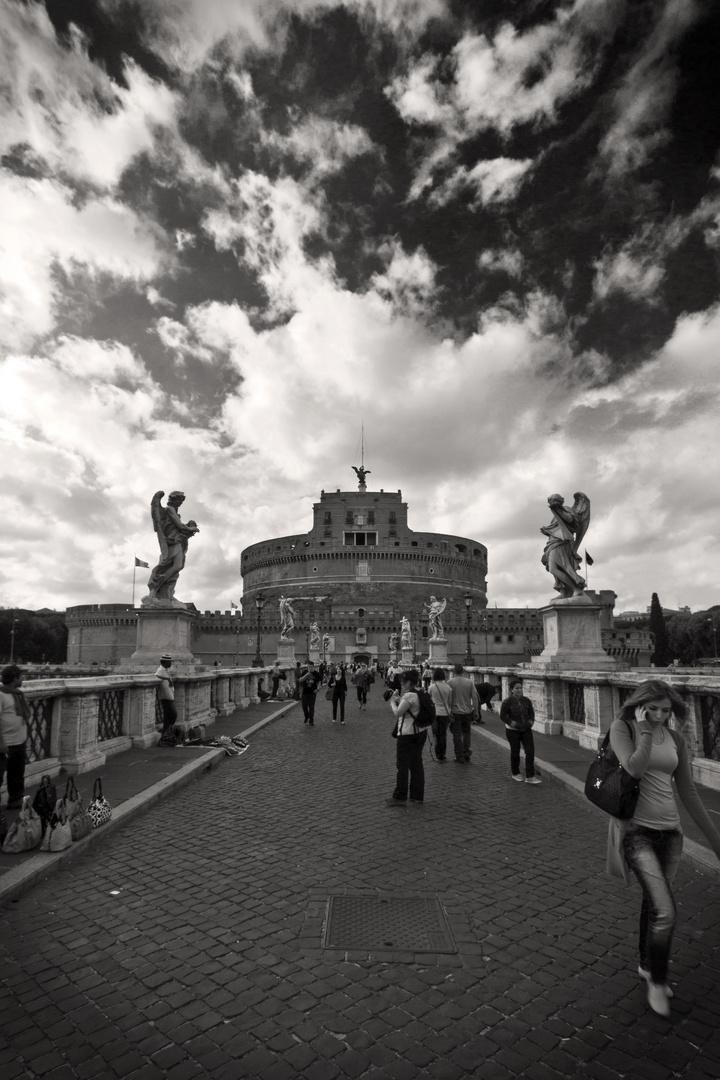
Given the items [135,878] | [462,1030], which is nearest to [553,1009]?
[462,1030]

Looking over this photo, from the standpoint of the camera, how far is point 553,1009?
9.93ft

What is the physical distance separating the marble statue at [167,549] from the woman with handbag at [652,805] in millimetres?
10524

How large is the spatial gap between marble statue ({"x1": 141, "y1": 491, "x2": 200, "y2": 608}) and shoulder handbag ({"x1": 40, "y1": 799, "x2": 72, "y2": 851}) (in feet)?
25.1

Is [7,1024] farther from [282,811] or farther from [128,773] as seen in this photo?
[128,773]

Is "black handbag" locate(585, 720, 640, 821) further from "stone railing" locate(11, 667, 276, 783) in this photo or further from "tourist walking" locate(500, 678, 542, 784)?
"stone railing" locate(11, 667, 276, 783)

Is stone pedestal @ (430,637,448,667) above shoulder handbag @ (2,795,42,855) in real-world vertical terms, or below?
above

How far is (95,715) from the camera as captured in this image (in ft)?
28.0

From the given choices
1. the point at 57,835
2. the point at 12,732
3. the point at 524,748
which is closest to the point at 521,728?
the point at 524,748

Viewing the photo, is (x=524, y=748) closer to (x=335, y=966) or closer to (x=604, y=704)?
(x=604, y=704)

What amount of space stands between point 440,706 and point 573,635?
11.7 ft

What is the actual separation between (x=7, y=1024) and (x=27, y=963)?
0.61m

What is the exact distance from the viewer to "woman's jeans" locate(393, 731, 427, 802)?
23.8 feet

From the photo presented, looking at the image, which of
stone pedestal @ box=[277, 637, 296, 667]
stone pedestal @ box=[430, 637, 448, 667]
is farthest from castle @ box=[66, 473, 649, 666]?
stone pedestal @ box=[277, 637, 296, 667]

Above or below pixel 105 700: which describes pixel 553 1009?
below
